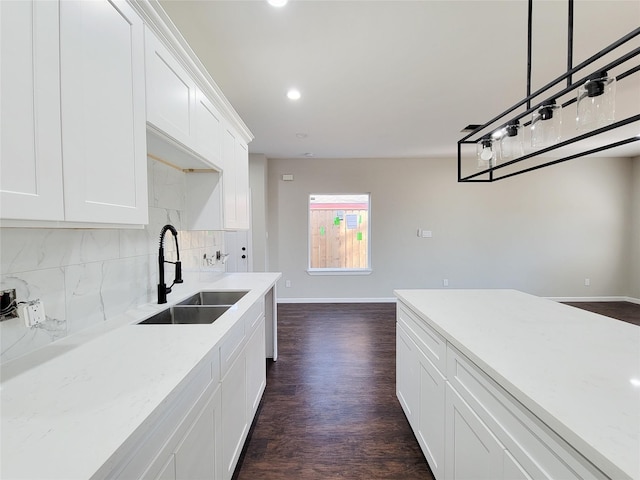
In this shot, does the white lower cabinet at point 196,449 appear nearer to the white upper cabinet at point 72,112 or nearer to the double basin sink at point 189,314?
the double basin sink at point 189,314

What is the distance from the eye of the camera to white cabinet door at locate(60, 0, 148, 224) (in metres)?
0.84

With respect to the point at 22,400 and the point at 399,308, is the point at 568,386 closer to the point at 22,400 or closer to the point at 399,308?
the point at 399,308

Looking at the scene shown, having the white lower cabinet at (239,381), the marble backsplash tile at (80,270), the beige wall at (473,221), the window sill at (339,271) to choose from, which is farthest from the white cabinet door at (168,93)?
the window sill at (339,271)

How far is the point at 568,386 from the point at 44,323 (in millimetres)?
1826

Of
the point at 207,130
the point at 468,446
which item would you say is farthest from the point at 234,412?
the point at 207,130

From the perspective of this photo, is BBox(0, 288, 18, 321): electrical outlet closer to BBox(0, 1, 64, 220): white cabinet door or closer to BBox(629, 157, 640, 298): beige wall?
BBox(0, 1, 64, 220): white cabinet door

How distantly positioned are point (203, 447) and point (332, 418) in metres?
1.24

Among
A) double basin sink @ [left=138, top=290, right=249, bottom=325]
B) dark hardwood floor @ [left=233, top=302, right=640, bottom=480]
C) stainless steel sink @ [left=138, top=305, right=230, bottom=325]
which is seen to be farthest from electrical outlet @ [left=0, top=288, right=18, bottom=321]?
dark hardwood floor @ [left=233, top=302, right=640, bottom=480]

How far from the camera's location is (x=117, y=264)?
1.45 meters

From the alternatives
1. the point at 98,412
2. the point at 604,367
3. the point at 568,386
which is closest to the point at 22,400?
the point at 98,412

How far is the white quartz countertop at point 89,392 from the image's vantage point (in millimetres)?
540

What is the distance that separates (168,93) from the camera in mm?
1389

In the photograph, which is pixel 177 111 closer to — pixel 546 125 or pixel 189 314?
pixel 189 314

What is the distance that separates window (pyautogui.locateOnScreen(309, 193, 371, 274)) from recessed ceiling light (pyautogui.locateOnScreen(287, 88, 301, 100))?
252 centimetres
